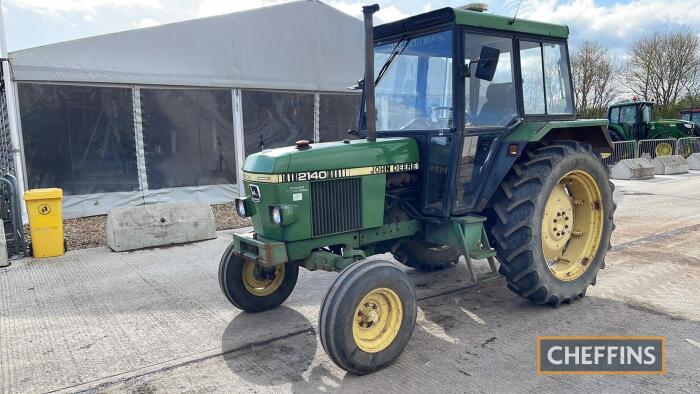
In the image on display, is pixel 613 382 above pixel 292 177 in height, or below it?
below

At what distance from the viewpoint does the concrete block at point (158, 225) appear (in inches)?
270

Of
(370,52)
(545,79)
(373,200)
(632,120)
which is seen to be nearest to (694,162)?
(632,120)

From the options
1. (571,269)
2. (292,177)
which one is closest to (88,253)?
(292,177)

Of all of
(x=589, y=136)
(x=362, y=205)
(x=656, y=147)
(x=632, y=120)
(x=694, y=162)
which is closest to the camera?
(x=362, y=205)

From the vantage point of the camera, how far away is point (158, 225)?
23.2 ft

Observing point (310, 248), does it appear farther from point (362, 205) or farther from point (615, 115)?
point (615, 115)

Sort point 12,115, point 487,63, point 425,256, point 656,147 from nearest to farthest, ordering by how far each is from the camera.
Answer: point 487,63 < point 425,256 < point 12,115 < point 656,147

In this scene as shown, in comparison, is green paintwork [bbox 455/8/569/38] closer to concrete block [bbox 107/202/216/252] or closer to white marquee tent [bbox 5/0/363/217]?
concrete block [bbox 107/202/216/252]

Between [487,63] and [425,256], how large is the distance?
7.34 ft

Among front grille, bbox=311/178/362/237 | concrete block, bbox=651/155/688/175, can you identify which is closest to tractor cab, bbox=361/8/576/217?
front grille, bbox=311/178/362/237

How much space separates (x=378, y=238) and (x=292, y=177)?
3.12ft

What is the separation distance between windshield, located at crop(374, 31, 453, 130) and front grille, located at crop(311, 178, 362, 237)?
0.85 m

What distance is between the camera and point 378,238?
4.09 m

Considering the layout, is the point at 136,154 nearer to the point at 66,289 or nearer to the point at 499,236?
the point at 66,289
